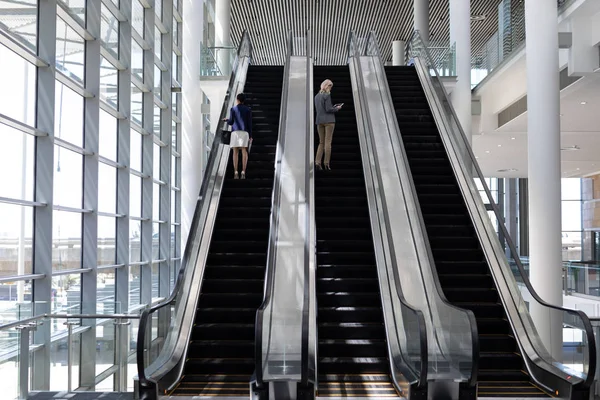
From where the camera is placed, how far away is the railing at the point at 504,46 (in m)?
16.4

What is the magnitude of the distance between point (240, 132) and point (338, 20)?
1735cm

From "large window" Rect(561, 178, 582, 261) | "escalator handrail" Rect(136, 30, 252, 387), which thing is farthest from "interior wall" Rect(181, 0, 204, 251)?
"large window" Rect(561, 178, 582, 261)

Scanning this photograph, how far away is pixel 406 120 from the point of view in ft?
44.2

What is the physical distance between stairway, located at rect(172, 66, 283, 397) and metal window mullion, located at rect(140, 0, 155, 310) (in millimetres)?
5230

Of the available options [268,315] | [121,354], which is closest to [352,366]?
[268,315]

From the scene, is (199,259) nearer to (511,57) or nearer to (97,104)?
(97,104)

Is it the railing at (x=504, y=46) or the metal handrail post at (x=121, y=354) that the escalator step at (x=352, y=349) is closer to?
the metal handrail post at (x=121, y=354)

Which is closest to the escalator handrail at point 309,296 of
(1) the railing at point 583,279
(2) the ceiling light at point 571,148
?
(1) the railing at point 583,279

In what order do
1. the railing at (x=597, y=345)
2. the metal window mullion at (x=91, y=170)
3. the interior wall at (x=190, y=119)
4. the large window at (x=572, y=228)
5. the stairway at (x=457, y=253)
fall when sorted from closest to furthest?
the railing at (x=597, y=345) < the stairway at (x=457, y=253) < the metal window mullion at (x=91, y=170) < the interior wall at (x=190, y=119) < the large window at (x=572, y=228)

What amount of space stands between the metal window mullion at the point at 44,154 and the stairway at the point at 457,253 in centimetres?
566

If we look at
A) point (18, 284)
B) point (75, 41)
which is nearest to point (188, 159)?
point (75, 41)

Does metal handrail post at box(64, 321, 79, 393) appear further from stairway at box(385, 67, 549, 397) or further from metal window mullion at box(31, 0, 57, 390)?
stairway at box(385, 67, 549, 397)

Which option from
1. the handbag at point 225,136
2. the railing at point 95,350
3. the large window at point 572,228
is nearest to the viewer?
the railing at point 95,350

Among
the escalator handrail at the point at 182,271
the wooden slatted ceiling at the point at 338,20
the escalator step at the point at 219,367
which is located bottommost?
the escalator step at the point at 219,367
